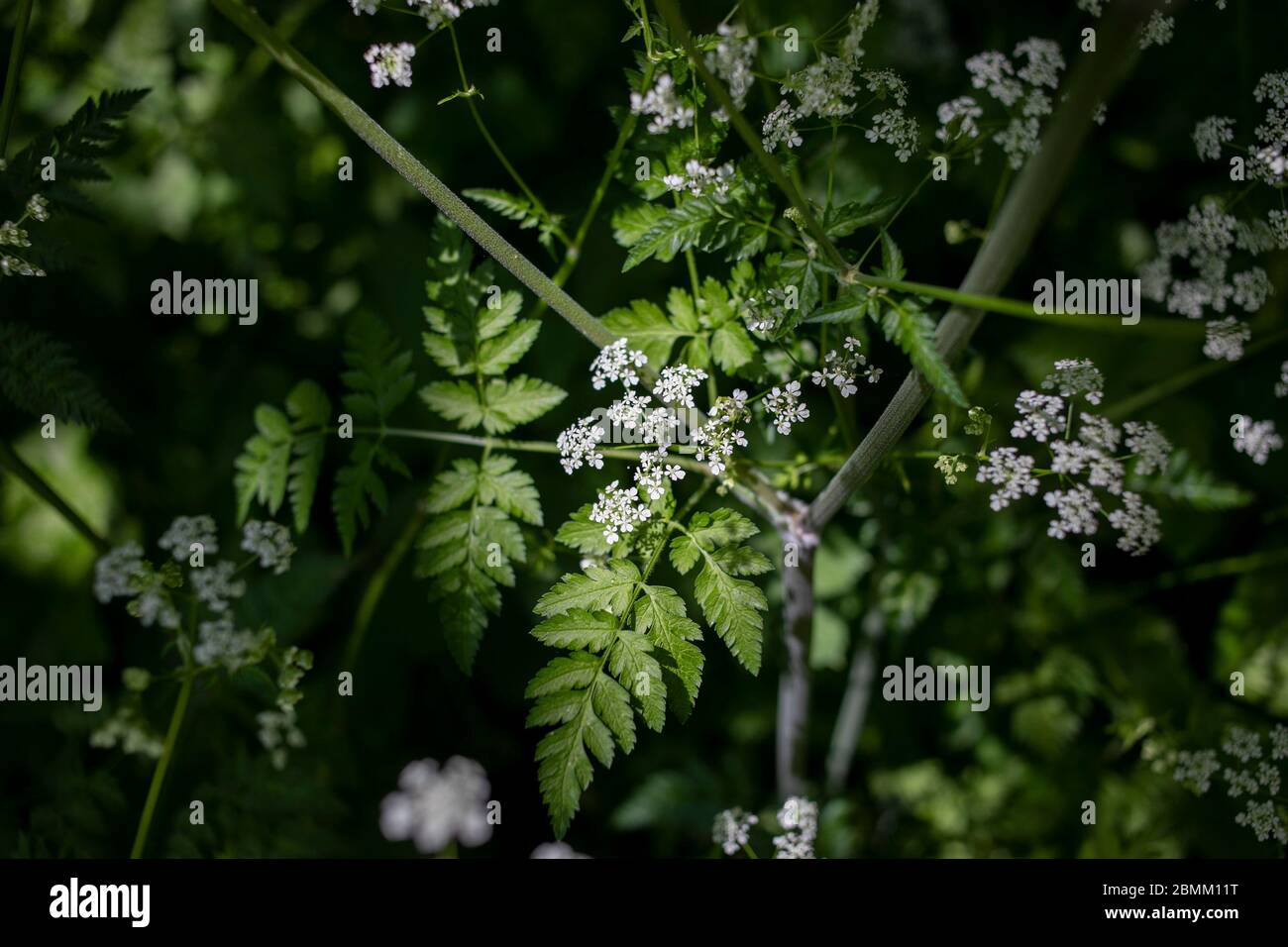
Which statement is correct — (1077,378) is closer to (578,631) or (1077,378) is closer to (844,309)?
(844,309)

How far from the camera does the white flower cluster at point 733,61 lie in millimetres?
1975

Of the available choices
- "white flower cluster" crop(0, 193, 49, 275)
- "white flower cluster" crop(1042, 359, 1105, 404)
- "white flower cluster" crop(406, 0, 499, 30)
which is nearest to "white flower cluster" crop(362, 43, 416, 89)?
"white flower cluster" crop(406, 0, 499, 30)

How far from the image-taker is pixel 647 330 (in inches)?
97.2

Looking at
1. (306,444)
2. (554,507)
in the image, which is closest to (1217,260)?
Result: (554,507)

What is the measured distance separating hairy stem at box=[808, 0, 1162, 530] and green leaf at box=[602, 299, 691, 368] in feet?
2.05

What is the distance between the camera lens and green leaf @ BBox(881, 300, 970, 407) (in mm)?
1852

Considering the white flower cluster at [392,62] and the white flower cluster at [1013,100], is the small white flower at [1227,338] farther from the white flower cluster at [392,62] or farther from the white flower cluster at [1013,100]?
the white flower cluster at [392,62]

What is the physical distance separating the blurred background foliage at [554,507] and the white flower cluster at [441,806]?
0.36 m

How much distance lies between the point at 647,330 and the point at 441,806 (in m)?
1.91

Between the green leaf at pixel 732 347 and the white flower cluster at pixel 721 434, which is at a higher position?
the green leaf at pixel 732 347

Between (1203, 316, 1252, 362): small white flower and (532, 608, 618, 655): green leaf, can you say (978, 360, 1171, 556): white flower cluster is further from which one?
(532, 608, 618, 655): green leaf

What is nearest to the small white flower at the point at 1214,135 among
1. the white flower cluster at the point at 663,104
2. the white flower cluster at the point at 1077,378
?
the white flower cluster at the point at 1077,378
